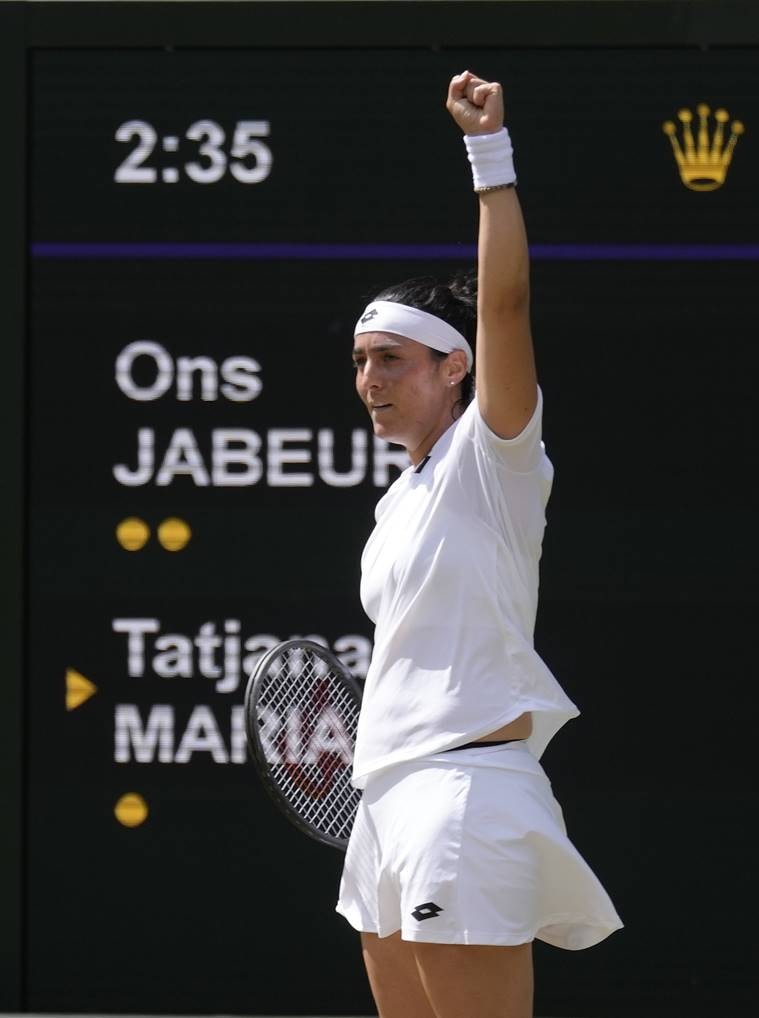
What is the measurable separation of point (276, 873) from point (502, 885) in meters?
2.04

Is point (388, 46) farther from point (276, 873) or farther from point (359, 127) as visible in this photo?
point (276, 873)

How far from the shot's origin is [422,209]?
4.48 meters

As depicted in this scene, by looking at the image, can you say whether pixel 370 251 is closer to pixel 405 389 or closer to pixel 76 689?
pixel 76 689

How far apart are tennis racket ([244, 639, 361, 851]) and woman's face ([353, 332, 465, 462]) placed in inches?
21.1

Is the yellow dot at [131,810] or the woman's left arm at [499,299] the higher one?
the woman's left arm at [499,299]

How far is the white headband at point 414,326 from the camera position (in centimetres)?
273

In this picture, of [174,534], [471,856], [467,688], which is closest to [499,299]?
[467,688]

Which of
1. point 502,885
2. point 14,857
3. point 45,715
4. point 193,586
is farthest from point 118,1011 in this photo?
point 502,885

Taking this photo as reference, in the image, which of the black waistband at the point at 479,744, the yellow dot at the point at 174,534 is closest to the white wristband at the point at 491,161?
the black waistband at the point at 479,744

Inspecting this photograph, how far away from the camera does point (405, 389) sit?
8.93 feet

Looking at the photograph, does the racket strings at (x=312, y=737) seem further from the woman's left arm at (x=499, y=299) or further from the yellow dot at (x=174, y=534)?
the yellow dot at (x=174, y=534)

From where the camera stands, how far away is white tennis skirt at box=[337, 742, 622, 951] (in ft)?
8.09

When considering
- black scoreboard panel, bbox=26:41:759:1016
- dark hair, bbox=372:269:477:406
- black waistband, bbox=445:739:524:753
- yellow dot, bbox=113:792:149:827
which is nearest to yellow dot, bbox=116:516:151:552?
black scoreboard panel, bbox=26:41:759:1016

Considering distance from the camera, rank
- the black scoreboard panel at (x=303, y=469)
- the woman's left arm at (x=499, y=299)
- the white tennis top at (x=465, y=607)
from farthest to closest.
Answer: the black scoreboard panel at (x=303, y=469) < the white tennis top at (x=465, y=607) < the woman's left arm at (x=499, y=299)
